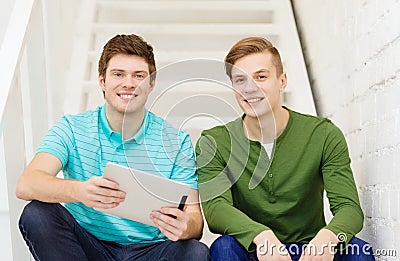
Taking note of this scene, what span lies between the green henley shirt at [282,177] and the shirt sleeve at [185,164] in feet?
0.07

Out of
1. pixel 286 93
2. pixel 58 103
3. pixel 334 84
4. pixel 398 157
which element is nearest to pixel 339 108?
pixel 334 84

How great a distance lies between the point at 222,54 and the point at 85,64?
0.60 metres

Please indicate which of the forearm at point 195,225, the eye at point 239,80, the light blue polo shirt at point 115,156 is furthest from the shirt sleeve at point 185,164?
the eye at point 239,80

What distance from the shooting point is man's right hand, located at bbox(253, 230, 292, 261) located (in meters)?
1.75

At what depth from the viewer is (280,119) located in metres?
2.07

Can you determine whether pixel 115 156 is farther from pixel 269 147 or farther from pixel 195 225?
pixel 269 147

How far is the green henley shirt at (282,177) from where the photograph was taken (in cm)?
197

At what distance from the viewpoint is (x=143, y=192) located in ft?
5.75

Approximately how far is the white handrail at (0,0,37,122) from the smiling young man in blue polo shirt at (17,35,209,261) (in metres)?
0.17

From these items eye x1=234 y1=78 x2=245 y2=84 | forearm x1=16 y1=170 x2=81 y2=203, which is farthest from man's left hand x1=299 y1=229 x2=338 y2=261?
forearm x1=16 y1=170 x2=81 y2=203

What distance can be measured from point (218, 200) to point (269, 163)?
0.19 meters

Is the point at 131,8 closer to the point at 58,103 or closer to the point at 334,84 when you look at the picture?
the point at 58,103

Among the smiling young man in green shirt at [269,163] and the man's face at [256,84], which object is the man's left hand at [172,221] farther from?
the man's face at [256,84]

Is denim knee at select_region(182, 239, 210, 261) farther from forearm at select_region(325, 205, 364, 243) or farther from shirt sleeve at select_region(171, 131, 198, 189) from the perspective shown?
forearm at select_region(325, 205, 364, 243)
